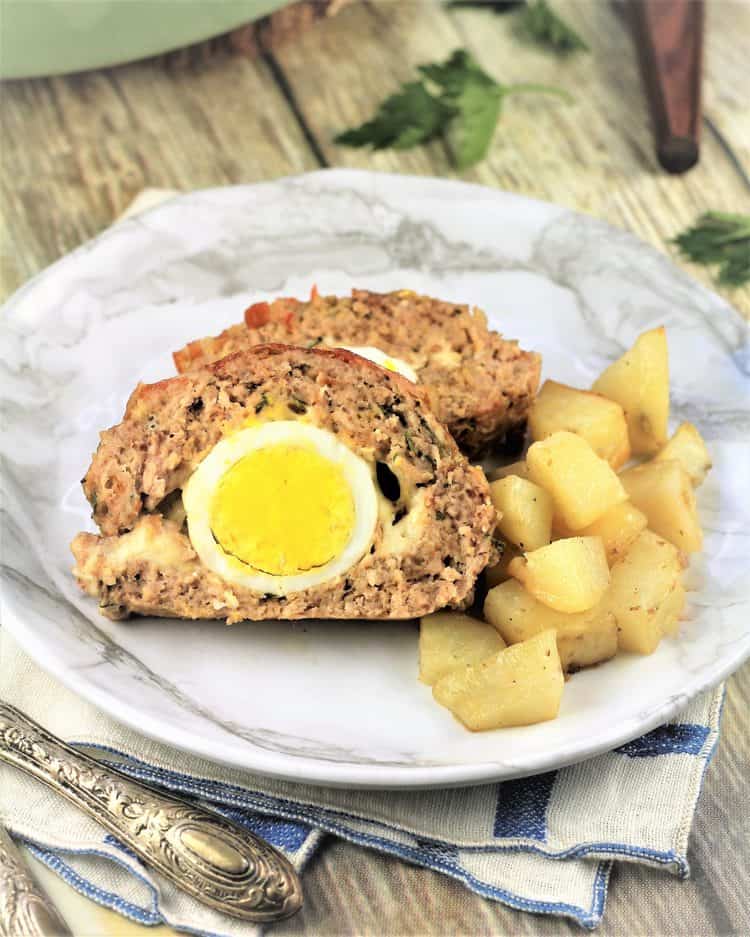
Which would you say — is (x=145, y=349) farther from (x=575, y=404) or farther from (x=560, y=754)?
(x=560, y=754)

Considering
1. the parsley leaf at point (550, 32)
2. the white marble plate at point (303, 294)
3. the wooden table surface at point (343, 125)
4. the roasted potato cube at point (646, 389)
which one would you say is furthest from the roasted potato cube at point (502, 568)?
the parsley leaf at point (550, 32)

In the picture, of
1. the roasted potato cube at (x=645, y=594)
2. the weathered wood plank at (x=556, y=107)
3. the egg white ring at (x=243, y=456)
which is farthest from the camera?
the weathered wood plank at (x=556, y=107)

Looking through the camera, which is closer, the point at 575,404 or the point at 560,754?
the point at 560,754

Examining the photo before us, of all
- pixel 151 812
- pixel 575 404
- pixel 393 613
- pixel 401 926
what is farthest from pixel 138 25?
pixel 401 926

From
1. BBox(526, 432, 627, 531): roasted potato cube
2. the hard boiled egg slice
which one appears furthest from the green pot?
BBox(526, 432, 627, 531): roasted potato cube

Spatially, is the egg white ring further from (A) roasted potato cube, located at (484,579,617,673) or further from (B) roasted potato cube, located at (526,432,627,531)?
(B) roasted potato cube, located at (526,432,627,531)

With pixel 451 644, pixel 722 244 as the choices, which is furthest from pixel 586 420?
pixel 722 244

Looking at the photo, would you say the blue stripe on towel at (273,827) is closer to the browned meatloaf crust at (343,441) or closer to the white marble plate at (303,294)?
the white marble plate at (303,294)

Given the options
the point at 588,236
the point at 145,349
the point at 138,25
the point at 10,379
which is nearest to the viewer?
the point at 10,379
